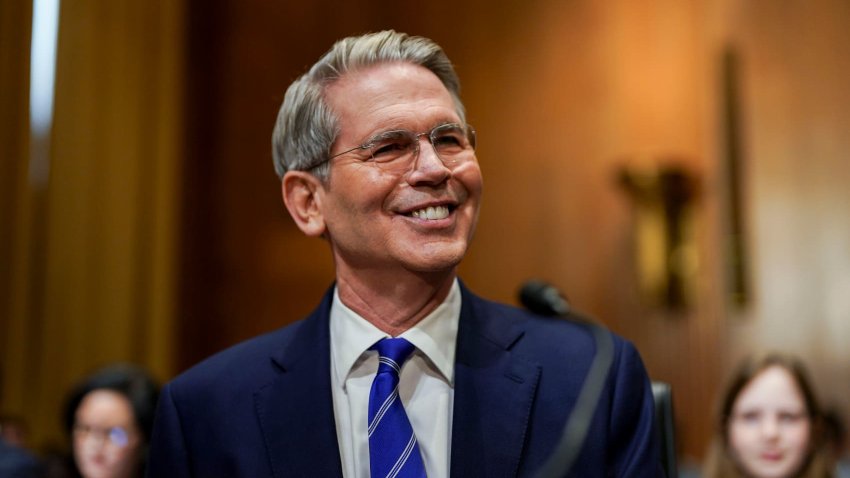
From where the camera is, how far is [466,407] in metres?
2.08

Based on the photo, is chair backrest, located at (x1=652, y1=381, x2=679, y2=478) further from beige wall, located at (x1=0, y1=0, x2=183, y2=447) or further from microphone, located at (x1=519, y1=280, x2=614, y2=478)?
beige wall, located at (x1=0, y1=0, x2=183, y2=447)

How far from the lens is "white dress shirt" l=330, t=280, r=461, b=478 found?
210 centimetres

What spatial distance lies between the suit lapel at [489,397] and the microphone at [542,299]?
7 cm

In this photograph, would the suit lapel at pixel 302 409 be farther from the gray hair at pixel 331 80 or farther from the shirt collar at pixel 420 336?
the gray hair at pixel 331 80

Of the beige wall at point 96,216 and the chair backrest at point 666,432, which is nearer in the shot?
the chair backrest at point 666,432

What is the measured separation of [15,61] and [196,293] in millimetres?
1827

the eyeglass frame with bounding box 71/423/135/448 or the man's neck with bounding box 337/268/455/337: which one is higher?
the man's neck with bounding box 337/268/455/337

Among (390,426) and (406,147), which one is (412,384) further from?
(406,147)

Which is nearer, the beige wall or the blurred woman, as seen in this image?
the blurred woman

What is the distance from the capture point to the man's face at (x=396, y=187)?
210 cm

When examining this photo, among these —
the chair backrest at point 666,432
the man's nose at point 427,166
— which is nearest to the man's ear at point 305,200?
the man's nose at point 427,166

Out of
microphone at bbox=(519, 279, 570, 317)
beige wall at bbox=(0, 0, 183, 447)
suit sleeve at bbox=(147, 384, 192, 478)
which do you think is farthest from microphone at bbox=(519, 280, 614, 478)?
beige wall at bbox=(0, 0, 183, 447)

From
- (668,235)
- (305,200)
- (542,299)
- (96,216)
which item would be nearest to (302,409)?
(305,200)

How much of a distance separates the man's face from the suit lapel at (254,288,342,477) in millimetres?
213
